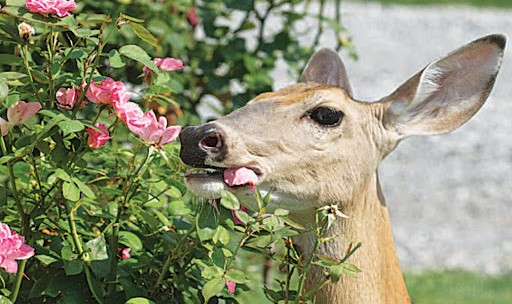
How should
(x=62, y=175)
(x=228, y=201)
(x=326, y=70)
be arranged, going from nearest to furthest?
(x=228, y=201) → (x=62, y=175) → (x=326, y=70)

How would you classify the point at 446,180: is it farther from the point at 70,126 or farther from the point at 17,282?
the point at 70,126

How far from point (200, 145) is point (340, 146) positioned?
540mm

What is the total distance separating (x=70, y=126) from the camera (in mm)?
2320

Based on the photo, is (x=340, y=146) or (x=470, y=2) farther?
(x=470, y=2)

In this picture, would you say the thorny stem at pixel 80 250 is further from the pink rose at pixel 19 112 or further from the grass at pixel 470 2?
the grass at pixel 470 2

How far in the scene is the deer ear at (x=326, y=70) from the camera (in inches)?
142

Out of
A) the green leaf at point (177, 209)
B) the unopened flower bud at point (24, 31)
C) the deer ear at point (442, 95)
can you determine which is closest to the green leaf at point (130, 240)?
the green leaf at point (177, 209)

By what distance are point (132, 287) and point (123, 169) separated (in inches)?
13.6

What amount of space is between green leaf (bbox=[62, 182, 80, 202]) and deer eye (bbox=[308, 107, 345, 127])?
70 centimetres

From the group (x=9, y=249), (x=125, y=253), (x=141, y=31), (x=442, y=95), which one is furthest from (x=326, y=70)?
(x=9, y=249)

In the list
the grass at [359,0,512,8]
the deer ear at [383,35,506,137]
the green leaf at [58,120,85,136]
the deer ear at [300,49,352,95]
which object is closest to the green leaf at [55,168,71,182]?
the green leaf at [58,120,85,136]

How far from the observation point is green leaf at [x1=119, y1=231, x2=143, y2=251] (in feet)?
8.81

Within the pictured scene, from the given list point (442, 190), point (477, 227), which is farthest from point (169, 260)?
point (442, 190)

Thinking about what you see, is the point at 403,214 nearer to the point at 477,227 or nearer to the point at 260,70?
the point at 477,227
